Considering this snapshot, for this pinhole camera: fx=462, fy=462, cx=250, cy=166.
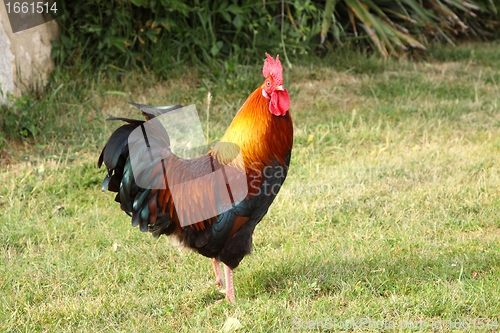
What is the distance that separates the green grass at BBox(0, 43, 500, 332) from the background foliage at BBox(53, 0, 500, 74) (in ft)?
1.08

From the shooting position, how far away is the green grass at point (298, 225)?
9.37ft

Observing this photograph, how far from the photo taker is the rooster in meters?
2.63

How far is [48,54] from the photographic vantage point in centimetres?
540

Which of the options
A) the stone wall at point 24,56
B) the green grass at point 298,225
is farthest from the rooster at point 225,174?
the stone wall at point 24,56

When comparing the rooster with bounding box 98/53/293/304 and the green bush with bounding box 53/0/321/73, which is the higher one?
the green bush with bounding box 53/0/321/73

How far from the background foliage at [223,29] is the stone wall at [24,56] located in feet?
0.48

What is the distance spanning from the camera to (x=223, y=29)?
630 cm

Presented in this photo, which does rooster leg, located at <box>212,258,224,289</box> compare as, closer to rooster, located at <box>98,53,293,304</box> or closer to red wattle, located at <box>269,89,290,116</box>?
rooster, located at <box>98,53,293,304</box>

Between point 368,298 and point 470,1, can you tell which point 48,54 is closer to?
point 368,298

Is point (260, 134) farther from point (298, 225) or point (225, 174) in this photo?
point (298, 225)

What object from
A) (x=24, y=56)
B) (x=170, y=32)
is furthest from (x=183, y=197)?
(x=170, y=32)

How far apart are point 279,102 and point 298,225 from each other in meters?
1.48

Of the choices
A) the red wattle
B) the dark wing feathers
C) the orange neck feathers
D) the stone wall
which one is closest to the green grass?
the stone wall

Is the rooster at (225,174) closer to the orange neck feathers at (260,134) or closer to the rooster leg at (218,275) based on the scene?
the orange neck feathers at (260,134)
